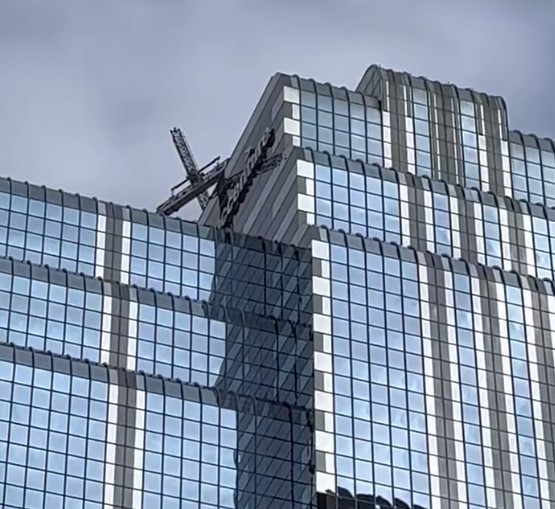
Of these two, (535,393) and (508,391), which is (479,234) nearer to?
(535,393)

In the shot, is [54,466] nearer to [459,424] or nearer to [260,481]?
[260,481]

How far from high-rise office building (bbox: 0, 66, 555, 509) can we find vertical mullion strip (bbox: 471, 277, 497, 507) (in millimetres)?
153

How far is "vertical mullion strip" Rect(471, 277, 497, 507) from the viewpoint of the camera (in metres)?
138

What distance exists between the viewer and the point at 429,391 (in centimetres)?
13925

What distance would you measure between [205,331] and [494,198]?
913 inches

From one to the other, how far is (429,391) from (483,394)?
3960 mm

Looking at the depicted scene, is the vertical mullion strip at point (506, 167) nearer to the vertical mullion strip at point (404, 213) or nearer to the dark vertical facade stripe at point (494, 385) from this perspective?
the vertical mullion strip at point (404, 213)

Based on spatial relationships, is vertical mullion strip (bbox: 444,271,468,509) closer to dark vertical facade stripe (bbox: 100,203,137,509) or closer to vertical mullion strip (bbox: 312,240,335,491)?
vertical mullion strip (bbox: 312,240,335,491)

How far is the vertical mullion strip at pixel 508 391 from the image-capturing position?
455 feet

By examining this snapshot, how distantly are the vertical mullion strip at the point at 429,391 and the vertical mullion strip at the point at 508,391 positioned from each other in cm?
528

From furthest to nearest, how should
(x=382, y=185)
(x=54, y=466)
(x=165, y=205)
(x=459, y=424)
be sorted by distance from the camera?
(x=165, y=205) < (x=382, y=185) < (x=459, y=424) < (x=54, y=466)

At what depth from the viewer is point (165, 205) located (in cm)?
18688

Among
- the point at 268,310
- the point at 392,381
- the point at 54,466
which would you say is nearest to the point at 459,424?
the point at 392,381

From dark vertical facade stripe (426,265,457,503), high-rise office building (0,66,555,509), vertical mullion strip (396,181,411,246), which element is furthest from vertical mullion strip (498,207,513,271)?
dark vertical facade stripe (426,265,457,503)
